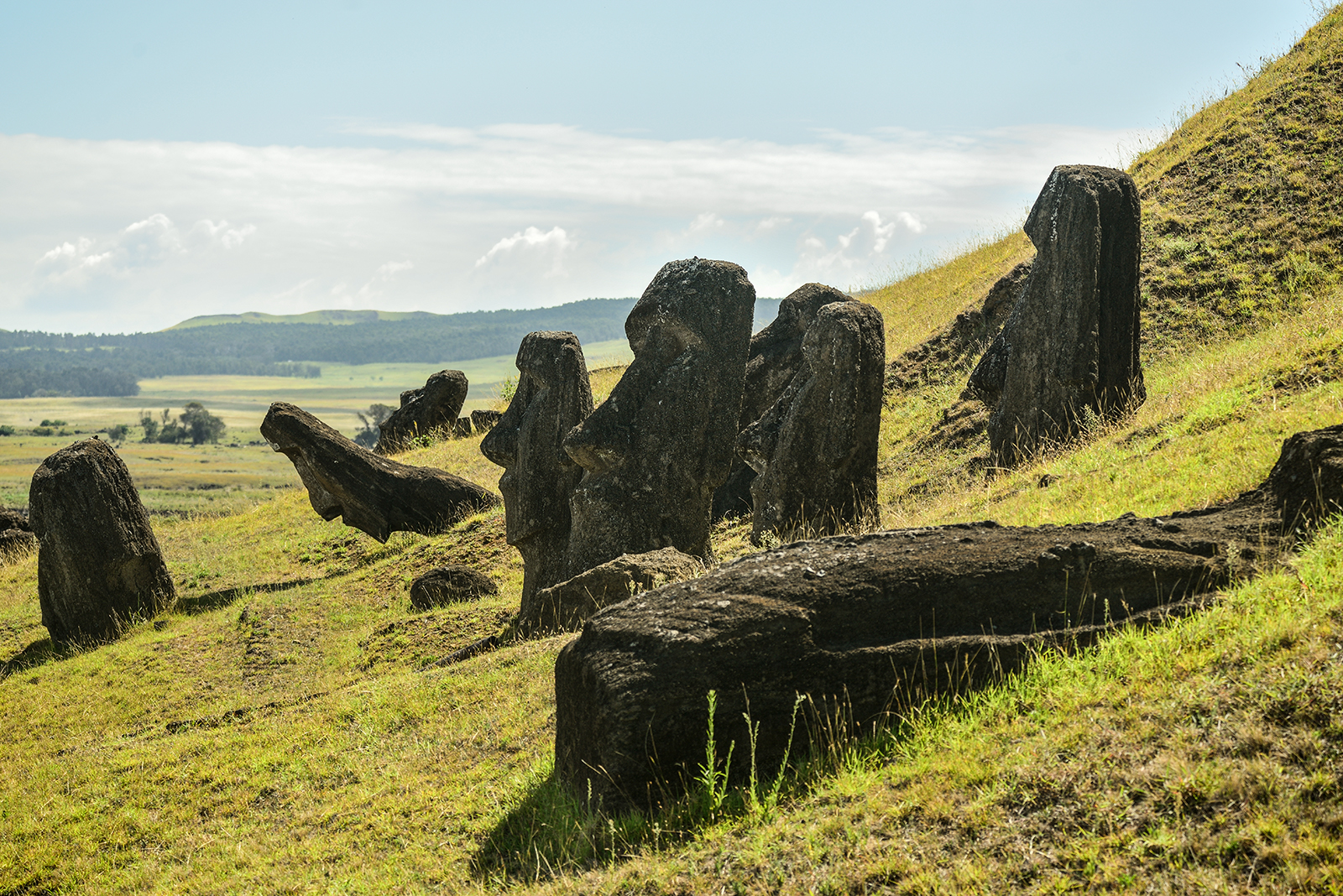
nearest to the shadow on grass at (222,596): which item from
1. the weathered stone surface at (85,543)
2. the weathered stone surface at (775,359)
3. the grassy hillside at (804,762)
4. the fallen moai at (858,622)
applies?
the grassy hillside at (804,762)

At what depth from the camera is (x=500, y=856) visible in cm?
655

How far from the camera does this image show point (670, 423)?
12.5 metres

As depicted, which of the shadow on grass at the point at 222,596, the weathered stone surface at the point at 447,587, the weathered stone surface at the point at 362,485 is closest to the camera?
the weathered stone surface at the point at 447,587

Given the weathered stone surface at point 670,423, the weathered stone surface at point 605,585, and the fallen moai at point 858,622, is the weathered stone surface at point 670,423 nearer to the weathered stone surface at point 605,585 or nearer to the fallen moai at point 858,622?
the weathered stone surface at point 605,585

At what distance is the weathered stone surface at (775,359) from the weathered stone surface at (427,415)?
1494 cm

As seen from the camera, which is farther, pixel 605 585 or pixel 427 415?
pixel 427 415

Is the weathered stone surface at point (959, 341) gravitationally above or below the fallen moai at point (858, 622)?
above

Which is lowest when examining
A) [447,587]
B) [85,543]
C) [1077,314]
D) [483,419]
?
[447,587]

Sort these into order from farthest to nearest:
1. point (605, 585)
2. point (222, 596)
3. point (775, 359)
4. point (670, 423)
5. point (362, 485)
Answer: point (362, 485)
point (775, 359)
point (222, 596)
point (670, 423)
point (605, 585)

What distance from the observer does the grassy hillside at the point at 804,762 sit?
476 centimetres

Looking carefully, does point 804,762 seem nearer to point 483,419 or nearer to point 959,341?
point 959,341

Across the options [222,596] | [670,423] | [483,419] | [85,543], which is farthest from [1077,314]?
[483,419]

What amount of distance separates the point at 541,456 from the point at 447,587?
10.6 ft

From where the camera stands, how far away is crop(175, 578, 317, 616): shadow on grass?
18.2 metres
